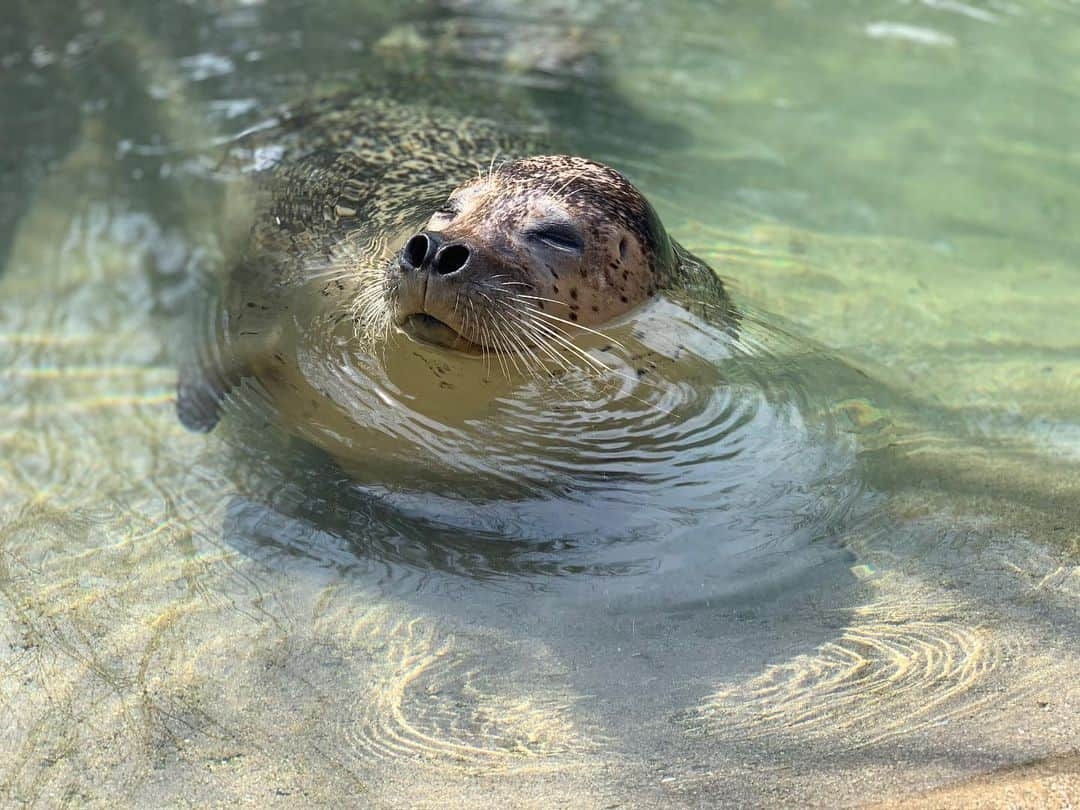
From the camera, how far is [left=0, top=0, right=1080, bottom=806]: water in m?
2.46

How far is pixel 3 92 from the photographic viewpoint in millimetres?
6215

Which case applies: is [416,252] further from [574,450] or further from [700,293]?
[700,293]

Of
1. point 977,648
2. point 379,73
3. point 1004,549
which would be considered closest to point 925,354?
point 1004,549

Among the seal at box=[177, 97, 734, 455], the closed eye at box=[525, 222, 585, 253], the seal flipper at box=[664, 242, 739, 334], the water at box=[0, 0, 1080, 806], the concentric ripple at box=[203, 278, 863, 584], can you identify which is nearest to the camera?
the water at box=[0, 0, 1080, 806]

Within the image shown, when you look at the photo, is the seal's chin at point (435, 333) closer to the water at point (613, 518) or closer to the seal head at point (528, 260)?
the seal head at point (528, 260)

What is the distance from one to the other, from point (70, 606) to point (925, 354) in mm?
3219

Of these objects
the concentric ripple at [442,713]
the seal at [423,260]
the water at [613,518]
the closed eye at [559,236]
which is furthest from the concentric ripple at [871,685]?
the closed eye at [559,236]

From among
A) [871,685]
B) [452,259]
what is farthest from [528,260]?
[871,685]

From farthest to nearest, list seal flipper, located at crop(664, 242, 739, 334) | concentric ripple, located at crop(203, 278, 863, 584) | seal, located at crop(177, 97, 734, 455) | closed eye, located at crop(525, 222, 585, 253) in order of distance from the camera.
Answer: seal flipper, located at crop(664, 242, 739, 334) < closed eye, located at crop(525, 222, 585, 253) < seal, located at crop(177, 97, 734, 455) < concentric ripple, located at crop(203, 278, 863, 584)

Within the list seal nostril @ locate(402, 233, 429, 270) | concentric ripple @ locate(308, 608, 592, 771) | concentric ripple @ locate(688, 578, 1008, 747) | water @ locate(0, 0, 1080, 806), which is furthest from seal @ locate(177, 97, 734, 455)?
concentric ripple @ locate(688, 578, 1008, 747)

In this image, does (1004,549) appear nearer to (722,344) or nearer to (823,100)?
(722,344)

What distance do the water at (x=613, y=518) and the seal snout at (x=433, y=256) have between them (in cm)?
57

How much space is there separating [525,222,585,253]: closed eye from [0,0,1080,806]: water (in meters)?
0.37

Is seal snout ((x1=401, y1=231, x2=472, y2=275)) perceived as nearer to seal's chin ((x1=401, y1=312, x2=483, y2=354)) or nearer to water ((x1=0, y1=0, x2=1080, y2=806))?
seal's chin ((x1=401, y1=312, x2=483, y2=354))
